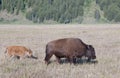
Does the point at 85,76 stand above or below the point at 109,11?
above

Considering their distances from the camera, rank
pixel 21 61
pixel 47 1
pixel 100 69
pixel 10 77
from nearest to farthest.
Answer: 1. pixel 10 77
2. pixel 100 69
3. pixel 21 61
4. pixel 47 1

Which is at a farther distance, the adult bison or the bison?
the bison

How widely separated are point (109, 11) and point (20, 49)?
148378 mm

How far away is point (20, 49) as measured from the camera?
1498 centimetres

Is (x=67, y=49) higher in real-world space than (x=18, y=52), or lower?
higher

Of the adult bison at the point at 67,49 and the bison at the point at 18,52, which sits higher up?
the adult bison at the point at 67,49

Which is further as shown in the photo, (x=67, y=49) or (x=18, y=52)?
(x=18, y=52)

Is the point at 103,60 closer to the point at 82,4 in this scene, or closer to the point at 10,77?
the point at 10,77

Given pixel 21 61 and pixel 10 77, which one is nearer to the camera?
pixel 10 77

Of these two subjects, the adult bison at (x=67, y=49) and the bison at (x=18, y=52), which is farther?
the bison at (x=18, y=52)

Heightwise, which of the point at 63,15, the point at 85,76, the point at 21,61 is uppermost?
the point at 85,76

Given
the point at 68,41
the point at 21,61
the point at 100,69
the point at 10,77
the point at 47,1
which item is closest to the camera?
Answer: the point at 10,77

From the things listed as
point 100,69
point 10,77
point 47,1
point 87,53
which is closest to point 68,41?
point 87,53

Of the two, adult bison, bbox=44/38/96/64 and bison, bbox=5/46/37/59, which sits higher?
adult bison, bbox=44/38/96/64
